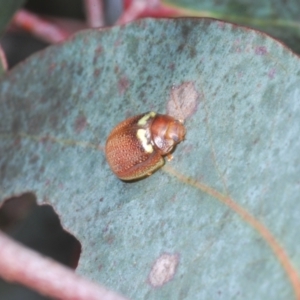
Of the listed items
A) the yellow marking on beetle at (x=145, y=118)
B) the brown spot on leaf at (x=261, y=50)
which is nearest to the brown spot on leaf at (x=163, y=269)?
the yellow marking on beetle at (x=145, y=118)

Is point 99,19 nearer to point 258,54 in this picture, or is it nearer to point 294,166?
point 258,54

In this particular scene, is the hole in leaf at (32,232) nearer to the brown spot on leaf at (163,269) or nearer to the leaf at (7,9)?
the leaf at (7,9)

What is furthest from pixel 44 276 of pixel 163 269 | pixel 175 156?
pixel 175 156

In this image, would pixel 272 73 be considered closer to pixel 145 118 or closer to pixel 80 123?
pixel 145 118

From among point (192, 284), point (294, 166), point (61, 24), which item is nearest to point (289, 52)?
point (294, 166)

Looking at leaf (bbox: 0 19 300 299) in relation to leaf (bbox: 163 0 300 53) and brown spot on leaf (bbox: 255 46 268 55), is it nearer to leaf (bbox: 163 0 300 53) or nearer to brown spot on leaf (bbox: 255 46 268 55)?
brown spot on leaf (bbox: 255 46 268 55)

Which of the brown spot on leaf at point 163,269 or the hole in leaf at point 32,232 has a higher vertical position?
the hole in leaf at point 32,232

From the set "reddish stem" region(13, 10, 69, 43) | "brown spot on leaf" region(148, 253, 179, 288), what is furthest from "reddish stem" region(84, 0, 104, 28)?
"brown spot on leaf" region(148, 253, 179, 288)
